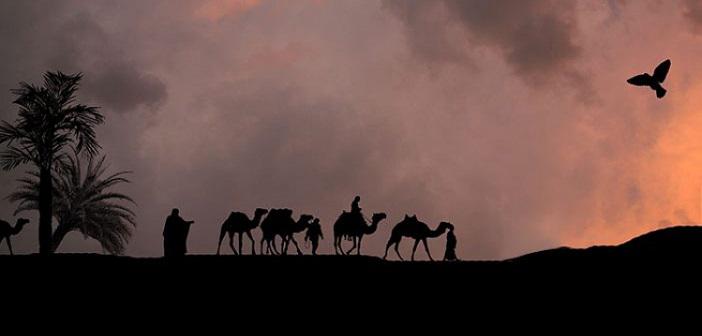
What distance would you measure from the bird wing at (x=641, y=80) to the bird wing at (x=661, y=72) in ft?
1.18

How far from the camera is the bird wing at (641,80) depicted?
1998cm

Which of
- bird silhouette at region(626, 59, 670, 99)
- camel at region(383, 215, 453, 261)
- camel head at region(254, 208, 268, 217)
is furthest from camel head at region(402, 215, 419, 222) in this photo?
bird silhouette at region(626, 59, 670, 99)

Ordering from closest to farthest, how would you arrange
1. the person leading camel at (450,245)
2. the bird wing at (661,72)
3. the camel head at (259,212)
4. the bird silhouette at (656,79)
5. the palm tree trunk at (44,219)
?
the bird silhouette at (656,79)
the bird wing at (661,72)
the camel head at (259,212)
the person leading camel at (450,245)
the palm tree trunk at (44,219)

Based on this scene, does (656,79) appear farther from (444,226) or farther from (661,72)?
(444,226)

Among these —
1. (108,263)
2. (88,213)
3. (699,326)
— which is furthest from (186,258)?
(88,213)

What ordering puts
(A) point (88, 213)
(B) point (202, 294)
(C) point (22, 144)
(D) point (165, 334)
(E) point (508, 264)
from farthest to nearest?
(A) point (88, 213), (C) point (22, 144), (E) point (508, 264), (B) point (202, 294), (D) point (165, 334)

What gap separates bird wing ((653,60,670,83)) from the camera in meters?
20.6

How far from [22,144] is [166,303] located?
18039 millimetres

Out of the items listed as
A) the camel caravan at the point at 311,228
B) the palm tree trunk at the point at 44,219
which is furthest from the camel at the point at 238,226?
the palm tree trunk at the point at 44,219

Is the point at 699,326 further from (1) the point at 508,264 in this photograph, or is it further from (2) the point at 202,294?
(2) the point at 202,294

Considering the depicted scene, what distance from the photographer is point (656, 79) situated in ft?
67.2

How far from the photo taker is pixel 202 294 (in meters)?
19.9

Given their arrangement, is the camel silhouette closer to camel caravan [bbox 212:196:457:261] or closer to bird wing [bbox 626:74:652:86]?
camel caravan [bbox 212:196:457:261]

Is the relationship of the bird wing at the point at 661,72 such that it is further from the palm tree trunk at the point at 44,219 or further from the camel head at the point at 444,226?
the palm tree trunk at the point at 44,219
